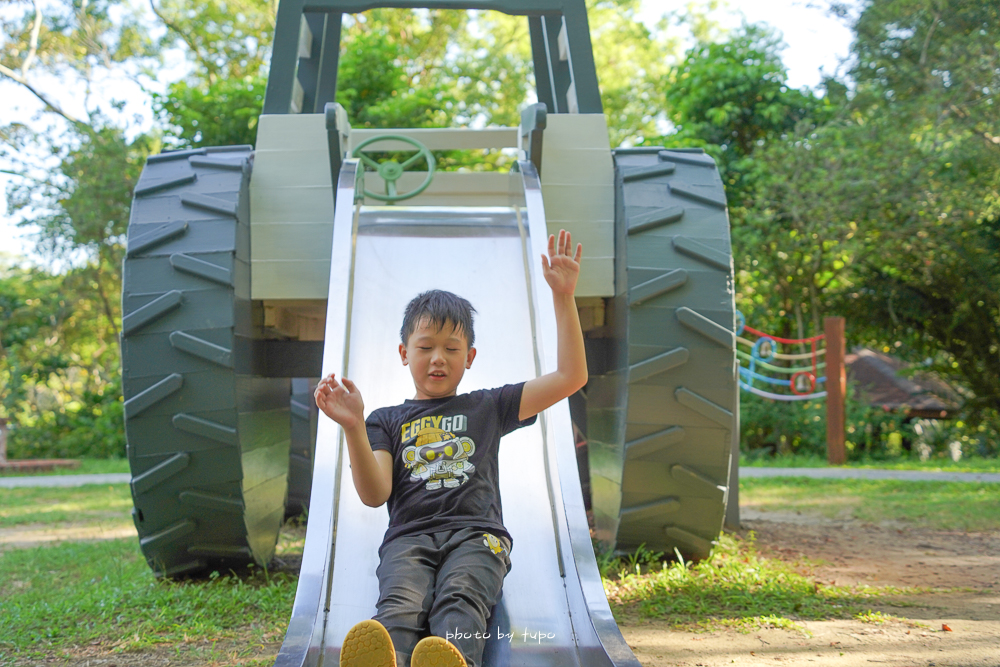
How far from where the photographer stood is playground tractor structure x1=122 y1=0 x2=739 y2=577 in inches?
108

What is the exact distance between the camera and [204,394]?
2.72 meters

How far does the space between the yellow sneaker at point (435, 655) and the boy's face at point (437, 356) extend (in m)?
0.80

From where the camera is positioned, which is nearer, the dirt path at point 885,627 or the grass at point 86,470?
the dirt path at point 885,627

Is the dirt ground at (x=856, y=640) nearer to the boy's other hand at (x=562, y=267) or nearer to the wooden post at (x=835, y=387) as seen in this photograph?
the boy's other hand at (x=562, y=267)

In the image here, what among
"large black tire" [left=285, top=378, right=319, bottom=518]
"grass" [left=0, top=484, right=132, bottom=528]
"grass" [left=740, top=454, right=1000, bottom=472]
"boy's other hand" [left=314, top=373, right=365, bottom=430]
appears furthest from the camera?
"grass" [left=740, top=454, right=1000, bottom=472]

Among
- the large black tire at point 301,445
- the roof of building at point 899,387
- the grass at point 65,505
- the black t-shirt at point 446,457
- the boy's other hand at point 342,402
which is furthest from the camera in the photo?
the roof of building at point 899,387

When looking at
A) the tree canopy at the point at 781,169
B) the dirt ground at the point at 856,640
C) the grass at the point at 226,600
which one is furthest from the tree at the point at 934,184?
the grass at the point at 226,600

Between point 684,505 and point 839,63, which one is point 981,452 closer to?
point 839,63

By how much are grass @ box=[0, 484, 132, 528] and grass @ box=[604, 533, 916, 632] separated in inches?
150

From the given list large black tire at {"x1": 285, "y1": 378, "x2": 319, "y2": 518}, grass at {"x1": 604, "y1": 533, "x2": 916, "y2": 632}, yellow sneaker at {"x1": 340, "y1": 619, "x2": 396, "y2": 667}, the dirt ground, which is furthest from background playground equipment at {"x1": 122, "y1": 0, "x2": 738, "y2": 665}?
large black tire at {"x1": 285, "y1": 378, "x2": 319, "y2": 518}

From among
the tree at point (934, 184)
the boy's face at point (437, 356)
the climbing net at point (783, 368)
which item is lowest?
the boy's face at point (437, 356)

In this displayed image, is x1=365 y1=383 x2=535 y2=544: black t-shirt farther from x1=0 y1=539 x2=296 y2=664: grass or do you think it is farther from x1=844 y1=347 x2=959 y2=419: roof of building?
x1=844 y1=347 x2=959 y2=419: roof of building

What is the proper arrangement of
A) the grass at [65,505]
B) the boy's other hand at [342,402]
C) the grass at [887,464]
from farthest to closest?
the grass at [887,464] → the grass at [65,505] → the boy's other hand at [342,402]

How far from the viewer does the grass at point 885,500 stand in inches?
203
